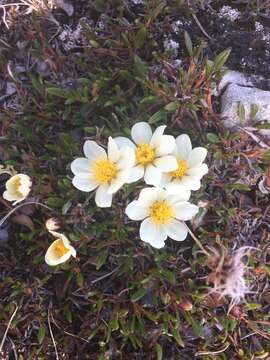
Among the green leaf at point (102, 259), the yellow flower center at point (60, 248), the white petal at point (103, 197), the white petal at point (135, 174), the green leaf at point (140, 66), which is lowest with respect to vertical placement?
the green leaf at point (102, 259)

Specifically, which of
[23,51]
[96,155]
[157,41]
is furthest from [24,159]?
[157,41]

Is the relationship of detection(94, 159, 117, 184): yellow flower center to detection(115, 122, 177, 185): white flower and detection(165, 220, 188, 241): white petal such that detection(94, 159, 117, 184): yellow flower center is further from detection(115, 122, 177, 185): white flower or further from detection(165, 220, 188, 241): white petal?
detection(165, 220, 188, 241): white petal

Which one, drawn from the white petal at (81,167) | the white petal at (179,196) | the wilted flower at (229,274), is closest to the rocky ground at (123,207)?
the white petal at (81,167)

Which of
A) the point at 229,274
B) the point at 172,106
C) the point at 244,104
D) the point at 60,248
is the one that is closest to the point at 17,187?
the point at 60,248

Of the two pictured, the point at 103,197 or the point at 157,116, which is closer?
the point at 103,197

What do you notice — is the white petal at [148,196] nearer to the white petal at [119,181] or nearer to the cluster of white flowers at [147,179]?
the cluster of white flowers at [147,179]

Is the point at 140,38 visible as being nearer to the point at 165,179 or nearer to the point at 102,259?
the point at 165,179

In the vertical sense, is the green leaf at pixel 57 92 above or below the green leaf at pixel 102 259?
above
